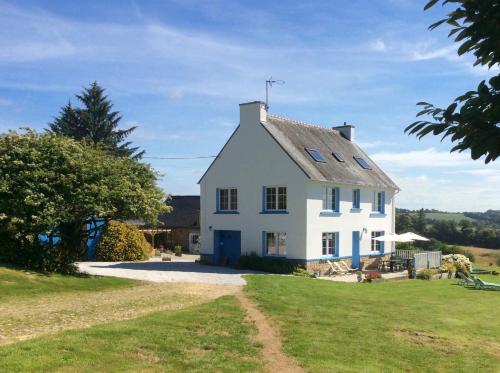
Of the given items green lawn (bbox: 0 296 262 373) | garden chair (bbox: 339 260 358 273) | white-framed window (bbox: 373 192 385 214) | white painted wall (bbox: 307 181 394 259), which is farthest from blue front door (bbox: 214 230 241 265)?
green lawn (bbox: 0 296 262 373)

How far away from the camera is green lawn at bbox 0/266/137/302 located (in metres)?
17.2

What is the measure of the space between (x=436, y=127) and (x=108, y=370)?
7344 millimetres

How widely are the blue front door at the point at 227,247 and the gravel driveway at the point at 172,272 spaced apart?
4.26 ft

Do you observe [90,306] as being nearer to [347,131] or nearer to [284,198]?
[284,198]

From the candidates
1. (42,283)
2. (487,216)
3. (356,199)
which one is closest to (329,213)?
(356,199)

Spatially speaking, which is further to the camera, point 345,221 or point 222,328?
point 345,221

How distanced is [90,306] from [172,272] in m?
11.3

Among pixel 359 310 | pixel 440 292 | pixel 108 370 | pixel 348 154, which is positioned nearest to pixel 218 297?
pixel 359 310

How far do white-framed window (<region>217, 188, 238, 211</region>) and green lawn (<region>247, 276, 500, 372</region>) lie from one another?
8.47 m

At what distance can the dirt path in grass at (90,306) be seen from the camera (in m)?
12.2

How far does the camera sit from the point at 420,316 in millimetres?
16344

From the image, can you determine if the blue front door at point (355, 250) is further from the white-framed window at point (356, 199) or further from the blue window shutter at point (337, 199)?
the blue window shutter at point (337, 199)

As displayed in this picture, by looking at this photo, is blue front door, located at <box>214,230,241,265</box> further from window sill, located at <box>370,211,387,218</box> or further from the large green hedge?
window sill, located at <box>370,211,387,218</box>

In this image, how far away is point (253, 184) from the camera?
3042 centimetres
